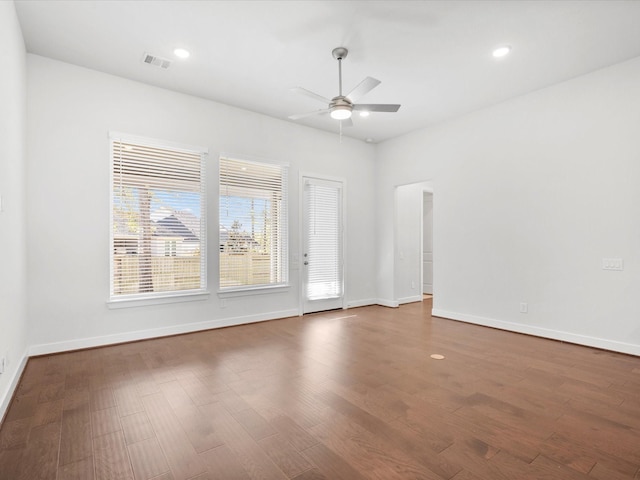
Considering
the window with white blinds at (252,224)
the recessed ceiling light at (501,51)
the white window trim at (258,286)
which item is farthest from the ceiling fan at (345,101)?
the window with white blinds at (252,224)

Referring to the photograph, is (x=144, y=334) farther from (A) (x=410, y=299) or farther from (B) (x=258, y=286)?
(A) (x=410, y=299)

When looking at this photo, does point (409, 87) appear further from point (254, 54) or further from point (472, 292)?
point (472, 292)

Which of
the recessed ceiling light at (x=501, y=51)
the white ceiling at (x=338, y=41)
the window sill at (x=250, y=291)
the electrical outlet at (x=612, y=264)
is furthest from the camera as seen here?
the window sill at (x=250, y=291)

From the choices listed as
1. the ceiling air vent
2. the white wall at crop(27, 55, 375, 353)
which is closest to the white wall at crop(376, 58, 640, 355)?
the white wall at crop(27, 55, 375, 353)

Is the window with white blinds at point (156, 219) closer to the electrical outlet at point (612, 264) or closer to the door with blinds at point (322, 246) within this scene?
the door with blinds at point (322, 246)

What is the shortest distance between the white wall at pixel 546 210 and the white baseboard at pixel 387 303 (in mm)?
954

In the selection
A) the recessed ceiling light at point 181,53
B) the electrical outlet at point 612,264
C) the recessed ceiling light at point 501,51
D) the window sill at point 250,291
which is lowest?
the window sill at point 250,291

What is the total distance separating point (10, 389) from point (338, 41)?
4.40 meters

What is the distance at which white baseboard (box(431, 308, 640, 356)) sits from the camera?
3.77 metres

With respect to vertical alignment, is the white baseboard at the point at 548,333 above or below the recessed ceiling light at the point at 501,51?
below

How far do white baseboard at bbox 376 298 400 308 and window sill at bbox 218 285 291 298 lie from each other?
7.25 ft

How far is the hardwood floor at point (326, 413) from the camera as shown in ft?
6.10

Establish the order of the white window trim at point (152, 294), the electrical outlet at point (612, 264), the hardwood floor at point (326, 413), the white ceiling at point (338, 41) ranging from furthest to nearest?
the white window trim at point (152, 294)
the electrical outlet at point (612, 264)
the white ceiling at point (338, 41)
the hardwood floor at point (326, 413)

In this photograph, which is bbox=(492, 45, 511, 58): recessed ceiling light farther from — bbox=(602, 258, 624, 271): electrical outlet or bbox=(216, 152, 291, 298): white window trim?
bbox=(216, 152, 291, 298): white window trim
